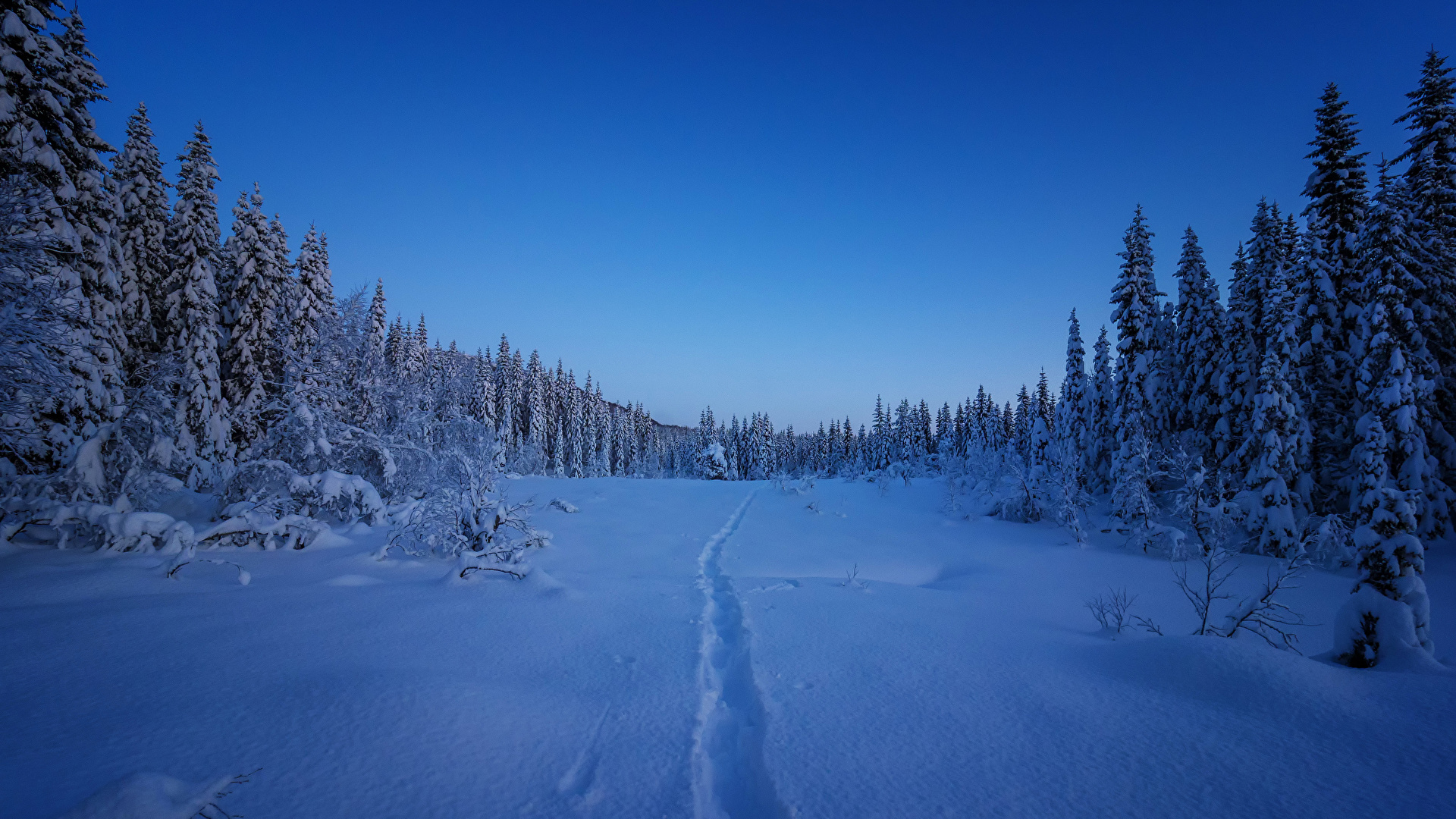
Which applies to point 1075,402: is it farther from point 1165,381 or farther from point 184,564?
point 184,564

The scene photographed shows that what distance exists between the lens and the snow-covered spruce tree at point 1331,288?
15688 millimetres

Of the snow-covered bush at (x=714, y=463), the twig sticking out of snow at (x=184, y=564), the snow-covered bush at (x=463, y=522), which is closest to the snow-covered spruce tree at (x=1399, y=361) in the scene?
the snow-covered bush at (x=463, y=522)

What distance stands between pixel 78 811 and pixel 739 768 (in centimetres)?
320

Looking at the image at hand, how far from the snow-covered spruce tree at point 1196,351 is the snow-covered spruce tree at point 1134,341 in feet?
8.36

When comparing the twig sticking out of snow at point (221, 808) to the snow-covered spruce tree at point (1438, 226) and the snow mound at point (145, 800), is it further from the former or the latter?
the snow-covered spruce tree at point (1438, 226)

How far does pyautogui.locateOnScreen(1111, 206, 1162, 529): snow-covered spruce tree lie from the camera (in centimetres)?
2030

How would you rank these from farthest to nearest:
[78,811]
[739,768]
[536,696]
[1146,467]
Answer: [1146,467], [536,696], [739,768], [78,811]

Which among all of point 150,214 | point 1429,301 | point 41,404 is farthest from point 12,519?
point 1429,301

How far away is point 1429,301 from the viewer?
14695 mm

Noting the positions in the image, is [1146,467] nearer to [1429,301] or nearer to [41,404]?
[1429,301]

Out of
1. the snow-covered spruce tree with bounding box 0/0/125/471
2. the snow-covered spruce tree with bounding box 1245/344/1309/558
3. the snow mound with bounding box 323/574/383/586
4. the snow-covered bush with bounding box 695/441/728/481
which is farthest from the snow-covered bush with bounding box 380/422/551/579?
the snow-covered bush with bounding box 695/441/728/481

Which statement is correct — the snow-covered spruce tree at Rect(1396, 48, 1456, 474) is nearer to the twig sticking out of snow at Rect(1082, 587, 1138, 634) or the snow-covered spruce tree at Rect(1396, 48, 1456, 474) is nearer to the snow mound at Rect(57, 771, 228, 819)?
the twig sticking out of snow at Rect(1082, 587, 1138, 634)

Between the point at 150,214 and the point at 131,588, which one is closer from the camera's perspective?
the point at 131,588

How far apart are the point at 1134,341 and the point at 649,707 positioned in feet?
81.9
